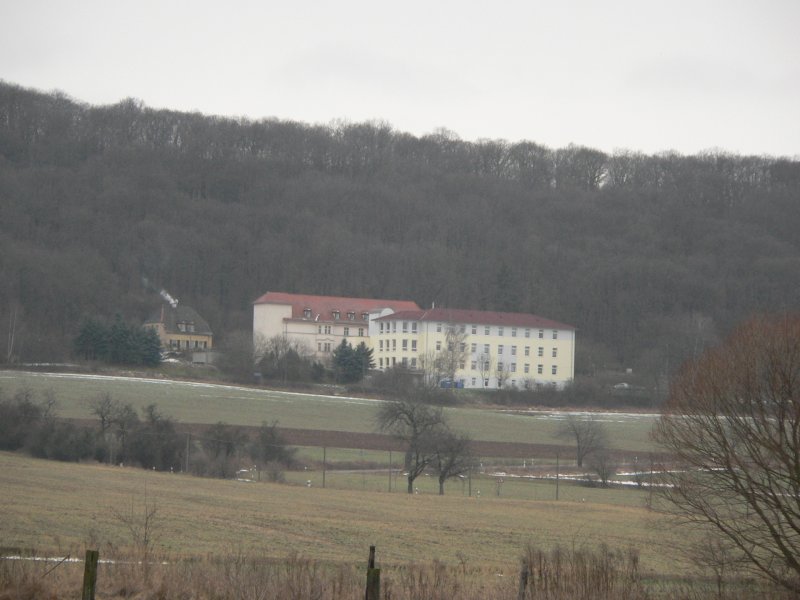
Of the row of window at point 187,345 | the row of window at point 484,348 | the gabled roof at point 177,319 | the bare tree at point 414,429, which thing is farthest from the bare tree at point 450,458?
the gabled roof at point 177,319

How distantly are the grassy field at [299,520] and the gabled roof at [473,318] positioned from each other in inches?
2495

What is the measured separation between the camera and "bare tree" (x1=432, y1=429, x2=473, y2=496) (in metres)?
44.1

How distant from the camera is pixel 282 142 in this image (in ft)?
611

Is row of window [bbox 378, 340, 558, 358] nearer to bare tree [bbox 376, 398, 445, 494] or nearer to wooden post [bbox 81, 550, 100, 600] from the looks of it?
bare tree [bbox 376, 398, 445, 494]

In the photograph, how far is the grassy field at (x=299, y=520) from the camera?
2161 centimetres

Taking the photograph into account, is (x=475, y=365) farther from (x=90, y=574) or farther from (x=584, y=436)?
(x=90, y=574)

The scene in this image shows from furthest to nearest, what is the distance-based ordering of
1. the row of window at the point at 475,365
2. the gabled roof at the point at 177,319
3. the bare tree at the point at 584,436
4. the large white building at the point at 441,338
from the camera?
the gabled roof at the point at 177,319
the row of window at the point at 475,365
the large white building at the point at 441,338
the bare tree at the point at 584,436

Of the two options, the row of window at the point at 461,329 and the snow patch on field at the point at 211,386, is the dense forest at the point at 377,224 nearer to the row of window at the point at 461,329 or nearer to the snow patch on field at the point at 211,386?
the row of window at the point at 461,329

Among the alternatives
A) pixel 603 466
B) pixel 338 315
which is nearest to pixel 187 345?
pixel 338 315

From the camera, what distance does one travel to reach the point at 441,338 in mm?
103625

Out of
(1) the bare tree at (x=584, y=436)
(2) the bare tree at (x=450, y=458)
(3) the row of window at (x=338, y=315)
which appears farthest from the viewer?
(3) the row of window at (x=338, y=315)

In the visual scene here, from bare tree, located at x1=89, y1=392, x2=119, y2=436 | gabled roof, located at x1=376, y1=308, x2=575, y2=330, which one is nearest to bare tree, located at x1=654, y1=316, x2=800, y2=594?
bare tree, located at x1=89, y1=392, x2=119, y2=436

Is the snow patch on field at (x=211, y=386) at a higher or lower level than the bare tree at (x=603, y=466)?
higher

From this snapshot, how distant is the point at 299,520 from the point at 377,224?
13919cm
